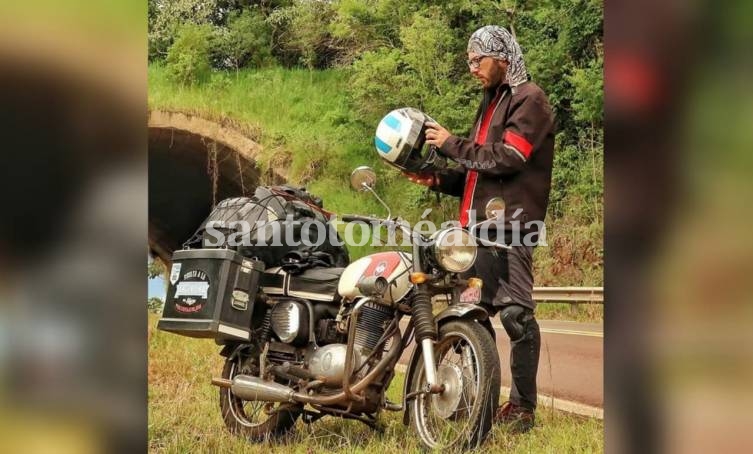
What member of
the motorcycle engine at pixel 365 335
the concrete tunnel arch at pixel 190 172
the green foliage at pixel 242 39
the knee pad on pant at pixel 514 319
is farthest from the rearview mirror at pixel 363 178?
the green foliage at pixel 242 39

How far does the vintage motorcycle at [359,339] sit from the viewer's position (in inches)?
115

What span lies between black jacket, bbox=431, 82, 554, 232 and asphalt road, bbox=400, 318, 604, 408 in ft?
1.29

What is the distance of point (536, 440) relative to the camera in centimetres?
305

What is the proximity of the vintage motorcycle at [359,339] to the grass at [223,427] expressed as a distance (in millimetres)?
72

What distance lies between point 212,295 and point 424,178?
0.85 metres

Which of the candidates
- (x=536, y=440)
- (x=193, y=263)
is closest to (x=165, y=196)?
(x=193, y=263)

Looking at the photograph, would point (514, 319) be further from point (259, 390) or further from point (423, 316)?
point (259, 390)

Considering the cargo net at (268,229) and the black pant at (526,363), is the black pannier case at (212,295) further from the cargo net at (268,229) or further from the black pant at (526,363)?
the black pant at (526,363)

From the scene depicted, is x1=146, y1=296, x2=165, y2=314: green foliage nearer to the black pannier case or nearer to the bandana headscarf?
the black pannier case
